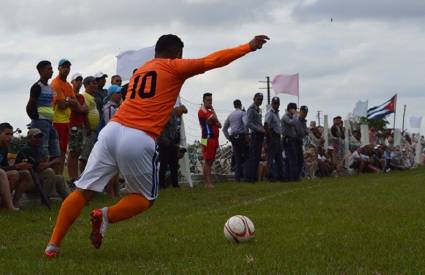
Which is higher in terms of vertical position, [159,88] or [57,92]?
[57,92]

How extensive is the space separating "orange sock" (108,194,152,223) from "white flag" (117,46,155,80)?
10.0 meters

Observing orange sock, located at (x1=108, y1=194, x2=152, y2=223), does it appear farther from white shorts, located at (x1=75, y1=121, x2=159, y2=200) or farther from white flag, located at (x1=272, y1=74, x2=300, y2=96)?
white flag, located at (x1=272, y1=74, x2=300, y2=96)

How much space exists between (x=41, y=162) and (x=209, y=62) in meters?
6.12

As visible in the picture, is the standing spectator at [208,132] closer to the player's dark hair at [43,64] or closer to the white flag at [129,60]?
the white flag at [129,60]

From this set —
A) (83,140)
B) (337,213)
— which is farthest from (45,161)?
(337,213)

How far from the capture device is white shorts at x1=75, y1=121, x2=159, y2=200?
7.10 m

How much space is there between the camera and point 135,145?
708cm

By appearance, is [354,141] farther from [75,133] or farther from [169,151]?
[75,133]

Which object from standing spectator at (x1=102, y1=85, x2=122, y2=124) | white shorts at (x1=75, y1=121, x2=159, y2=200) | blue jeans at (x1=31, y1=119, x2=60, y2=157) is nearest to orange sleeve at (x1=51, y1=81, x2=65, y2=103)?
blue jeans at (x1=31, y1=119, x2=60, y2=157)

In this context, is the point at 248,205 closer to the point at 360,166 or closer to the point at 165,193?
the point at 165,193

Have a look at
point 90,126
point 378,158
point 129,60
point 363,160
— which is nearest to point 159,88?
point 90,126

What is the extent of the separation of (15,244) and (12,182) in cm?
349

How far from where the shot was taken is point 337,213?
10.6 meters

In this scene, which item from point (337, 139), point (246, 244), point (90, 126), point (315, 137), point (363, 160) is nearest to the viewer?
point (246, 244)
